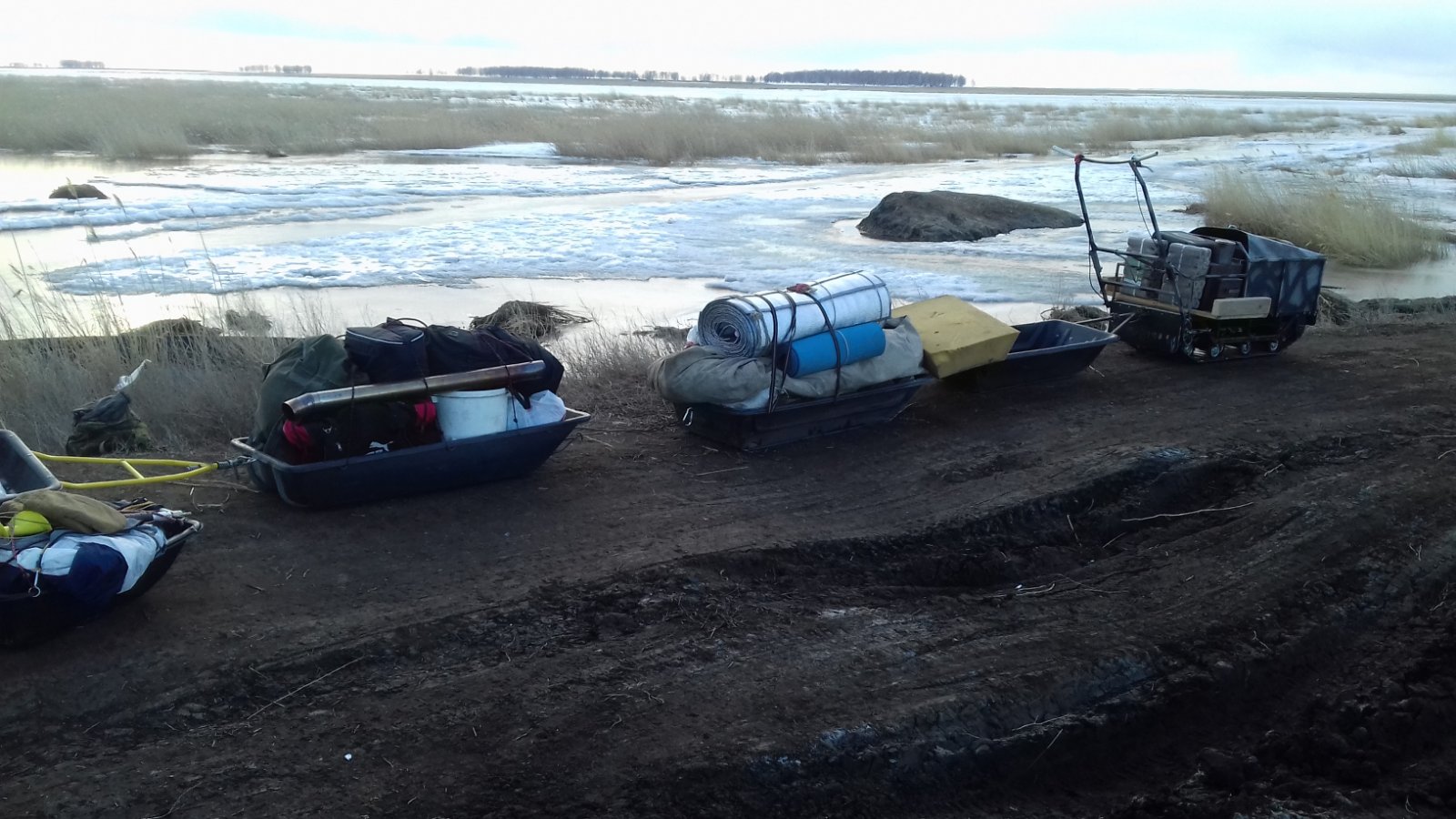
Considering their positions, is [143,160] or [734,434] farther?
[143,160]

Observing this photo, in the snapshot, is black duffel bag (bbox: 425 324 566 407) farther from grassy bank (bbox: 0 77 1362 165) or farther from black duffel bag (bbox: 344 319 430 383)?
grassy bank (bbox: 0 77 1362 165)

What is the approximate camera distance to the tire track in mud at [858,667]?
145 inches

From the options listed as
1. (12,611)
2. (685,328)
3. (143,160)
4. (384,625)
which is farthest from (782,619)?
(143,160)

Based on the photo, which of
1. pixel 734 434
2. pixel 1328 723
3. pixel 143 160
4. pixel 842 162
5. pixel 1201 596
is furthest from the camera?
pixel 842 162

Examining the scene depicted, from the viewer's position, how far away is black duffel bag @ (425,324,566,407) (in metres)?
5.75

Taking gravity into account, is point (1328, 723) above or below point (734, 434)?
below

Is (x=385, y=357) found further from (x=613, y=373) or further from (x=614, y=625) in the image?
Answer: (x=613, y=373)

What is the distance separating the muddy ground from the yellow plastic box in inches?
33.3

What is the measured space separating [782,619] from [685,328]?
22.1ft

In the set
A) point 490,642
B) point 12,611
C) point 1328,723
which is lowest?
point 1328,723

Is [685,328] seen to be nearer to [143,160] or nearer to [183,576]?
[183,576]

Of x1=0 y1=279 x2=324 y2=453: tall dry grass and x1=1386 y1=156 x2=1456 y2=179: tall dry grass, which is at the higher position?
x1=1386 y1=156 x2=1456 y2=179: tall dry grass

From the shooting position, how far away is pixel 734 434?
21.5 feet

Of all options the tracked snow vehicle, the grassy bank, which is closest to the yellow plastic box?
the tracked snow vehicle
